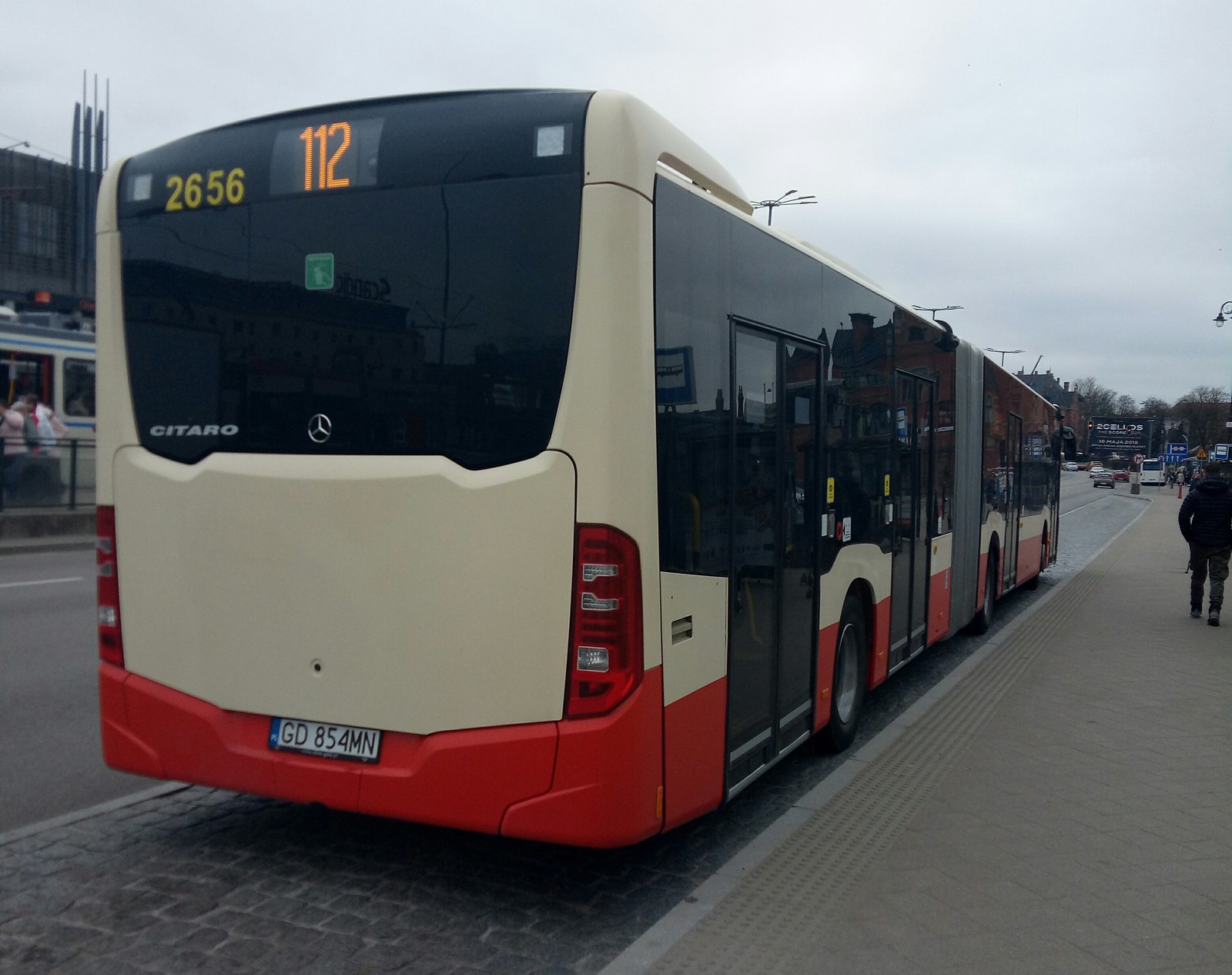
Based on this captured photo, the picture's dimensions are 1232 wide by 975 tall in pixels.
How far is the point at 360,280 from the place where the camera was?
4.19m

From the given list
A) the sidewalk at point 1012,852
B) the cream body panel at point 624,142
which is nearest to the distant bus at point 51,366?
the sidewalk at point 1012,852

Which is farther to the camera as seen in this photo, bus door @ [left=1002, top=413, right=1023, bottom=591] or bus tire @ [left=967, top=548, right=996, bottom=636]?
bus door @ [left=1002, top=413, right=1023, bottom=591]

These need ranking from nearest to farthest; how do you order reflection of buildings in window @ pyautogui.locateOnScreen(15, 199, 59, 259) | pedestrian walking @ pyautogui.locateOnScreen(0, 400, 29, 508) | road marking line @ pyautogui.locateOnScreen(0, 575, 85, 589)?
road marking line @ pyautogui.locateOnScreen(0, 575, 85, 589) → pedestrian walking @ pyautogui.locateOnScreen(0, 400, 29, 508) → reflection of buildings in window @ pyautogui.locateOnScreen(15, 199, 59, 259)

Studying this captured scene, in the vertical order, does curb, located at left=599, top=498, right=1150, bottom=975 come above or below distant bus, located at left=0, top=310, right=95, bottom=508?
below

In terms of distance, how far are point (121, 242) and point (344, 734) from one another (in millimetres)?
2242

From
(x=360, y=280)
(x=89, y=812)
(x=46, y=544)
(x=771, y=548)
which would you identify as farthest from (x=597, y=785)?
(x=46, y=544)

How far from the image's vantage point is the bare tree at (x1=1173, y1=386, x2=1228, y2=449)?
8556 centimetres

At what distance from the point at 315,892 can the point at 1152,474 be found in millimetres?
110023

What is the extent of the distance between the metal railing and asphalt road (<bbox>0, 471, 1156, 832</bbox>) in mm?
6077

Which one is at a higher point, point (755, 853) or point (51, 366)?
point (51, 366)

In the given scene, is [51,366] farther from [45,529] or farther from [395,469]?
[395,469]

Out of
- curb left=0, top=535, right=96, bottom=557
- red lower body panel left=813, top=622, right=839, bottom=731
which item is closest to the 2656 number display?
red lower body panel left=813, top=622, right=839, bottom=731

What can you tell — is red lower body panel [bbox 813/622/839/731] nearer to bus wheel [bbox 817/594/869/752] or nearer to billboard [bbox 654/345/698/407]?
bus wheel [bbox 817/594/869/752]

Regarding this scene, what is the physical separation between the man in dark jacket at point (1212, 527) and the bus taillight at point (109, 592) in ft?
39.5
